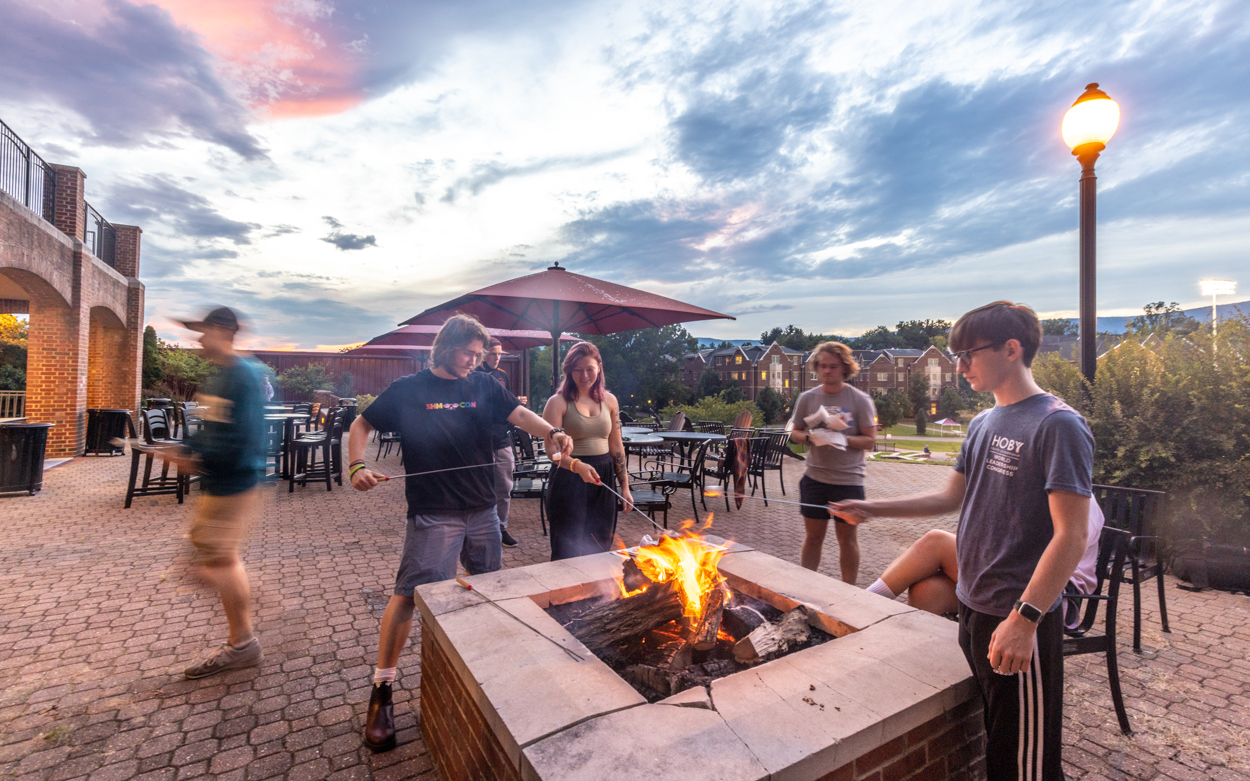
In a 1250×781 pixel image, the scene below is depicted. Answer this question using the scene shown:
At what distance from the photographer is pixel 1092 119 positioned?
172 inches

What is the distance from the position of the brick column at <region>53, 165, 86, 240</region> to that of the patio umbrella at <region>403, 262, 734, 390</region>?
29.0ft

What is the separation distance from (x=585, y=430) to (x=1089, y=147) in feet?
14.8

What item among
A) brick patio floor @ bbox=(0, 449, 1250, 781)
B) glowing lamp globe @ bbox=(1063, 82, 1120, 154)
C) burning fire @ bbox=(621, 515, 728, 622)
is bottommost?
brick patio floor @ bbox=(0, 449, 1250, 781)

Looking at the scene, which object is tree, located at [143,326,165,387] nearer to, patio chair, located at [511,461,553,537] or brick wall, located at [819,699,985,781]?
patio chair, located at [511,461,553,537]

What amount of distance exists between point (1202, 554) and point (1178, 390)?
4.72 ft

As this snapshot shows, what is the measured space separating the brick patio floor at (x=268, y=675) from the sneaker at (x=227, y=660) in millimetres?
70

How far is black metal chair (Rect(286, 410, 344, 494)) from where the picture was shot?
28.0 ft

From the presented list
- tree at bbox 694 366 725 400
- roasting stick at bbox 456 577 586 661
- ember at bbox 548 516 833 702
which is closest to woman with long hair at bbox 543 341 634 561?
ember at bbox 548 516 833 702

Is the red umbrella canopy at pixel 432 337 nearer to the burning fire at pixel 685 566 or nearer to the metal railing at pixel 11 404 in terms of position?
the burning fire at pixel 685 566

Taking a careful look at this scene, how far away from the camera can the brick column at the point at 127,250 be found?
15016 mm

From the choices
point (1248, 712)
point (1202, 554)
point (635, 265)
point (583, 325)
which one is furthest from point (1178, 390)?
point (635, 265)

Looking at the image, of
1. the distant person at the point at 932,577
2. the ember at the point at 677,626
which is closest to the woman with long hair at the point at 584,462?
the ember at the point at 677,626

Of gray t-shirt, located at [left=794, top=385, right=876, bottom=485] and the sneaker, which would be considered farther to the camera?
gray t-shirt, located at [left=794, top=385, right=876, bottom=485]

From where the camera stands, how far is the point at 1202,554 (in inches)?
189
